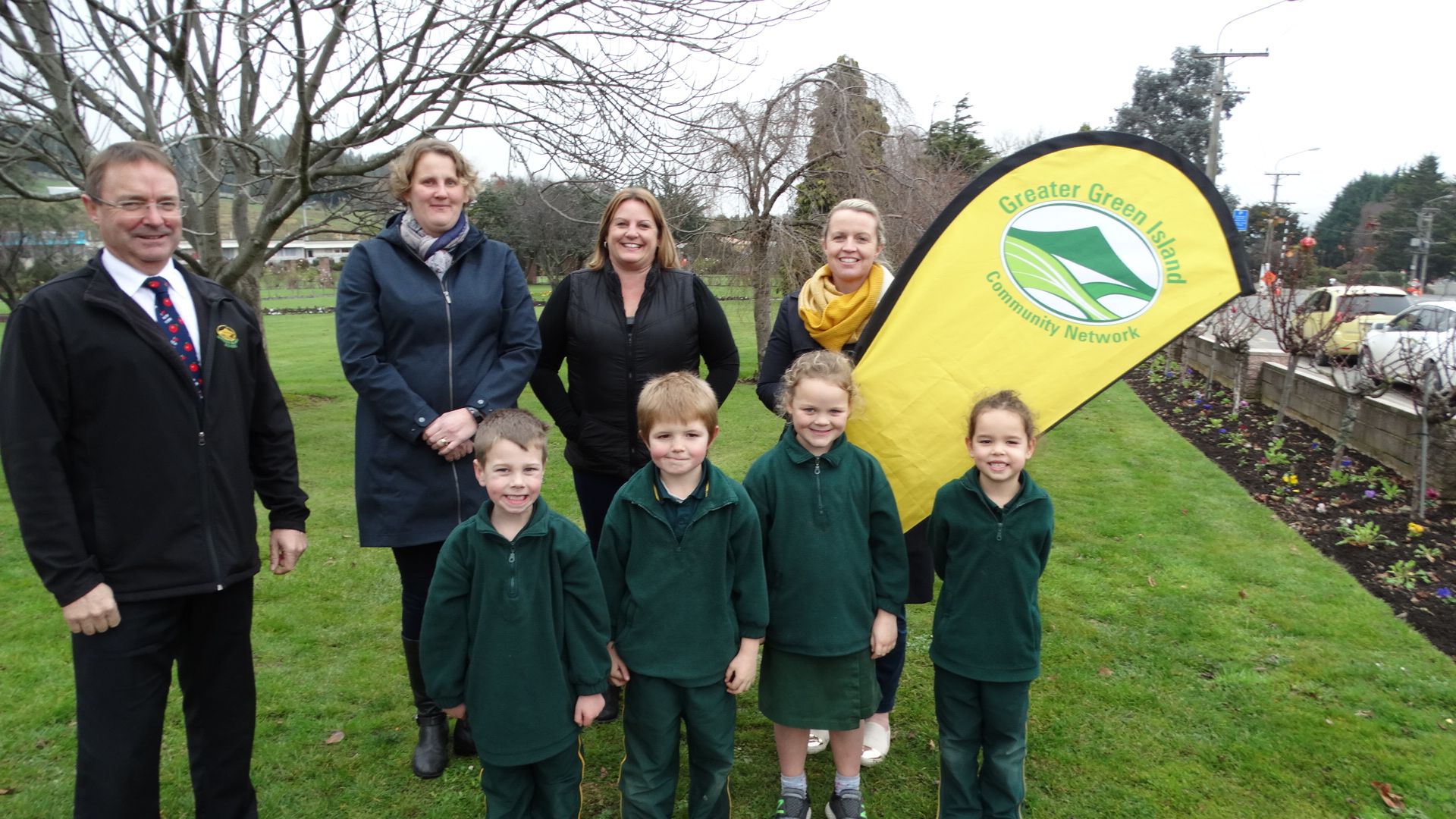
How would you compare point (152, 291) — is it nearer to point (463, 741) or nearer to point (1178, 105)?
point (463, 741)

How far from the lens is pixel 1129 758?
2992mm

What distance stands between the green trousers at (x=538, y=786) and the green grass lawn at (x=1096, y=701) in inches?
17.7

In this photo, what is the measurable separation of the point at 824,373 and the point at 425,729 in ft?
6.43

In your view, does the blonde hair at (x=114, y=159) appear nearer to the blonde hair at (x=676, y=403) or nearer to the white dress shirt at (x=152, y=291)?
the white dress shirt at (x=152, y=291)

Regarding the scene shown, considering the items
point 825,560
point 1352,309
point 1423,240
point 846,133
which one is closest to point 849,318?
point 825,560

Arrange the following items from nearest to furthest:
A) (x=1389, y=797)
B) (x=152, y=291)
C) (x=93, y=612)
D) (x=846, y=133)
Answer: (x=93, y=612)
(x=152, y=291)
(x=1389, y=797)
(x=846, y=133)

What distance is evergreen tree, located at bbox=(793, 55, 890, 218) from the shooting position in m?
11.1

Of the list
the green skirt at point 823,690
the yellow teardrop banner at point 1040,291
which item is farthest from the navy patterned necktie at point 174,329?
the yellow teardrop banner at point 1040,291

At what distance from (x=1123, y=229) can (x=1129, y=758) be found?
192 centimetres

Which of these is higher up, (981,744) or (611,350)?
(611,350)

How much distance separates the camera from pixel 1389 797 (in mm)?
2744

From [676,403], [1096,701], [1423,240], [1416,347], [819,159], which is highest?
[1423,240]

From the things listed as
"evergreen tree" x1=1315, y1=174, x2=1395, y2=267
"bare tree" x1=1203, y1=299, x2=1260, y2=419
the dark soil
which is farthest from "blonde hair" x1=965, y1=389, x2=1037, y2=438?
"evergreen tree" x1=1315, y1=174, x2=1395, y2=267

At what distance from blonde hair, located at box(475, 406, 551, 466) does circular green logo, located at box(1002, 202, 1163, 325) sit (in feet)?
5.17
